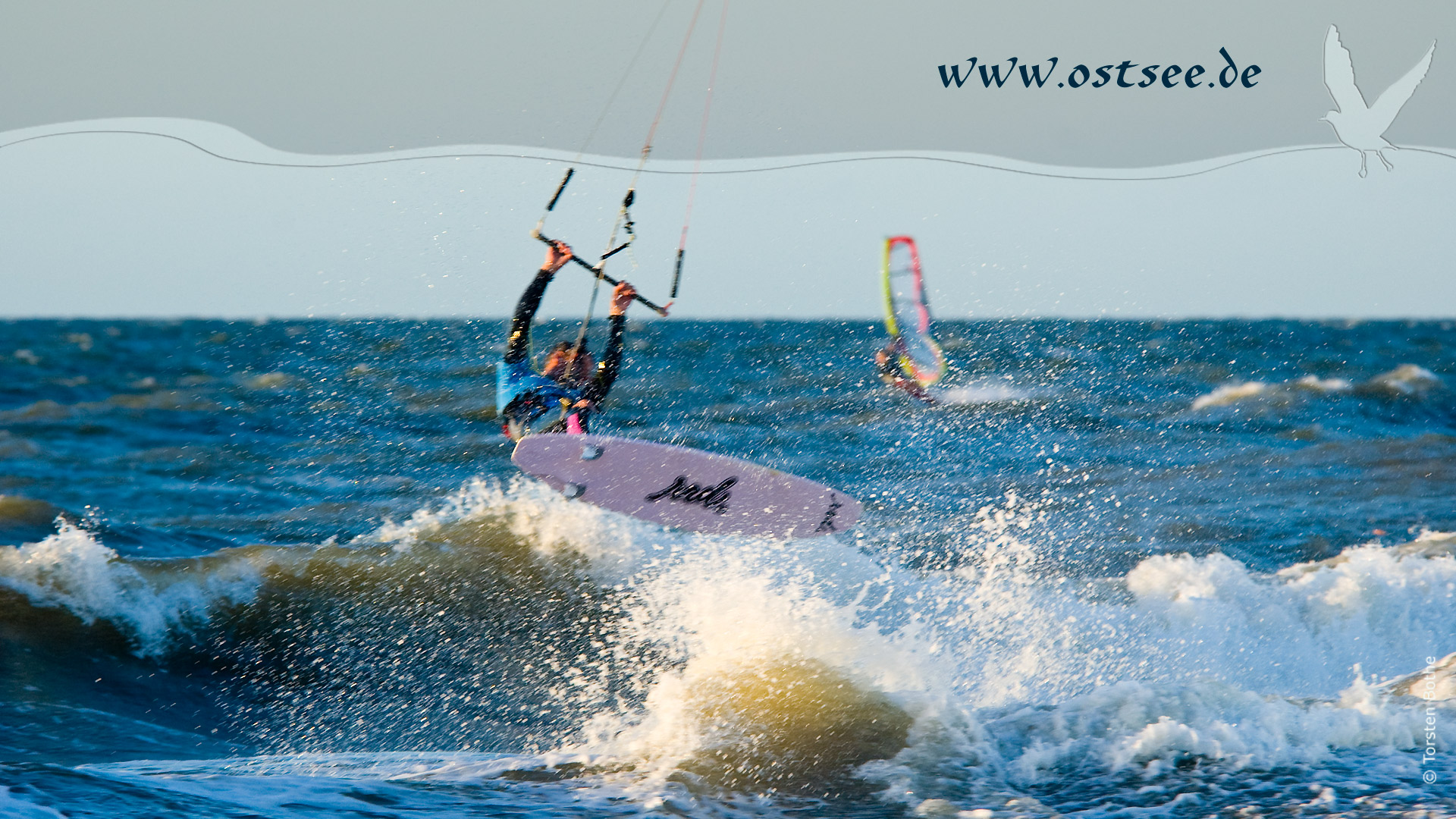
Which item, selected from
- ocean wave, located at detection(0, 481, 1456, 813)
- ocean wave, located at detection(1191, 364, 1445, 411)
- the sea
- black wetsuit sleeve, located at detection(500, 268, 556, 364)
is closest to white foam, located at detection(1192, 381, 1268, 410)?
ocean wave, located at detection(1191, 364, 1445, 411)

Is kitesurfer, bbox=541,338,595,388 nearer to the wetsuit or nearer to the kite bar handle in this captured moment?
the wetsuit

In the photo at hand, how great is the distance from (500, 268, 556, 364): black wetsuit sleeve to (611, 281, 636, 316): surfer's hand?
1.28 feet

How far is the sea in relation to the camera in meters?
5.14

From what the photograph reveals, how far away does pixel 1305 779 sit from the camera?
16.6ft

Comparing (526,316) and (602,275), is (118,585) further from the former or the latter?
(602,275)

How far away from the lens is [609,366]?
21.2 ft

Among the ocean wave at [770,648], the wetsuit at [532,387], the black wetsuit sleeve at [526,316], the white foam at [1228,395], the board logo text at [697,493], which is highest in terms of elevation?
the white foam at [1228,395]

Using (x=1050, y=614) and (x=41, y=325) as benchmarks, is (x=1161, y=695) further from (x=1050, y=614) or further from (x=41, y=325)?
(x=41, y=325)

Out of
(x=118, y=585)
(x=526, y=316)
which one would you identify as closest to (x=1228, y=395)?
(x=526, y=316)

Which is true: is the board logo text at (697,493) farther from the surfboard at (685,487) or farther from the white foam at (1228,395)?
the white foam at (1228,395)

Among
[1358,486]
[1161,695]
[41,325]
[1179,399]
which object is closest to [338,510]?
[1161,695]

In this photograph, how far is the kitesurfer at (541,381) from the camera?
619cm

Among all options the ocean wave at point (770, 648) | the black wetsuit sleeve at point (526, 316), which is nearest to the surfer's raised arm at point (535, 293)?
the black wetsuit sleeve at point (526, 316)

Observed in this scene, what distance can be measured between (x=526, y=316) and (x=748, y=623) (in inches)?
90.8
